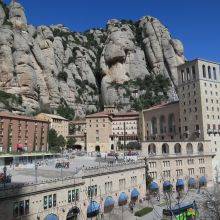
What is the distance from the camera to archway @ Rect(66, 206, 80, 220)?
4344cm

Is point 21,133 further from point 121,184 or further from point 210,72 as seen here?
point 210,72

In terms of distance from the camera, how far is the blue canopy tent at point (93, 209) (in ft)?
151

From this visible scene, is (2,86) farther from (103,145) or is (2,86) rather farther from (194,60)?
(194,60)

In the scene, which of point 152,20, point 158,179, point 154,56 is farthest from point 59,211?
point 152,20

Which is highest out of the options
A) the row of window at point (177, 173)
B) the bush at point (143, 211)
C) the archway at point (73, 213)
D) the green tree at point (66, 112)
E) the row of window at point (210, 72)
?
the row of window at point (210, 72)

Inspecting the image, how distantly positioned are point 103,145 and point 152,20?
86.8m

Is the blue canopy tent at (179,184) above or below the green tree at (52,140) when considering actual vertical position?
below

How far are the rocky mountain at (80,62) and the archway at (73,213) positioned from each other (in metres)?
75.3

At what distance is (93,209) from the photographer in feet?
152

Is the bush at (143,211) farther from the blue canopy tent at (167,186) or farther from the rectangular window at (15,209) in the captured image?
the rectangular window at (15,209)

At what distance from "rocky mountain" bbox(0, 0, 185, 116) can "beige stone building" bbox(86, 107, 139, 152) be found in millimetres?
19058

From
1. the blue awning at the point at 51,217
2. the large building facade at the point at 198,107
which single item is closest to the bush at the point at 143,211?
the blue awning at the point at 51,217

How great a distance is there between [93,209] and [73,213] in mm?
3346

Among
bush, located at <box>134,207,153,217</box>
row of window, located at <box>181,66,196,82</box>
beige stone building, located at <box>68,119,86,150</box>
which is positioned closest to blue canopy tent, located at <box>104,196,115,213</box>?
bush, located at <box>134,207,153,217</box>
